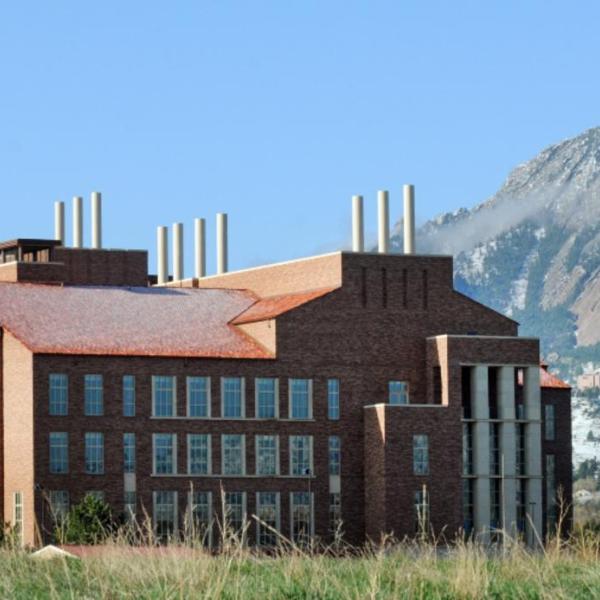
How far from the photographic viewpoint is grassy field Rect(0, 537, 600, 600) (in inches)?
1171

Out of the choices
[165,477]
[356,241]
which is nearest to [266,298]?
[356,241]

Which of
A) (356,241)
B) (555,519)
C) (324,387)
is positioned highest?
(356,241)

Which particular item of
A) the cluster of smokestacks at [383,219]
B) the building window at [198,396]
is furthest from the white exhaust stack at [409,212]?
the building window at [198,396]

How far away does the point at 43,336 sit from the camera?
88.2 metres

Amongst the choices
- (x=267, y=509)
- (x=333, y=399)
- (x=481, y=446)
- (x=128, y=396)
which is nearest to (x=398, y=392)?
(x=333, y=399)

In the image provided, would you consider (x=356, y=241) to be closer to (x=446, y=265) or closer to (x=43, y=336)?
(x=446, y=265)

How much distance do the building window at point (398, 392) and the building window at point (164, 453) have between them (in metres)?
10.0

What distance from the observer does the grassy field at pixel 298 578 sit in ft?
Answer: 97.6

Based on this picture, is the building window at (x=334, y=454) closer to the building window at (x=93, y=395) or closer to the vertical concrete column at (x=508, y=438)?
the vertical concrete column at (x=508, y=438)

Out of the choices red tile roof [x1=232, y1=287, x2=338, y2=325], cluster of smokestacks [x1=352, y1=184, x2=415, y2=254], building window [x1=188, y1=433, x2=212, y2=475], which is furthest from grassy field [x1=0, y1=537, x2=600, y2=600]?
cluster of smokestacks [x1=352, y1=184, x2=415, y2=254]

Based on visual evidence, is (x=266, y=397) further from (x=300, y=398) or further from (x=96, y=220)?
(x=96, y=220)

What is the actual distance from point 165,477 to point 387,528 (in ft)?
31.7

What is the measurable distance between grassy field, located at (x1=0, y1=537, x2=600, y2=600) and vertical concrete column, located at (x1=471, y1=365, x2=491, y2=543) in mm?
56103

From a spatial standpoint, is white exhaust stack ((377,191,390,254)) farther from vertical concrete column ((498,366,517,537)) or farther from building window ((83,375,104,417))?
building window ((83,375,104,417))
